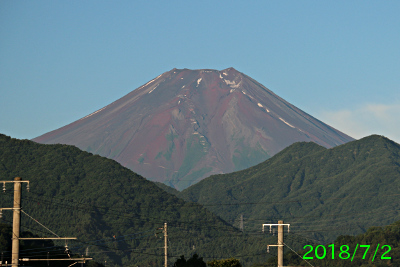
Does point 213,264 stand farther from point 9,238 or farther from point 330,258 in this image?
point 330,258

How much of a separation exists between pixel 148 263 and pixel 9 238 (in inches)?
2554

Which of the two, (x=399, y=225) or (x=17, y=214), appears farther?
(x=399, y=225)

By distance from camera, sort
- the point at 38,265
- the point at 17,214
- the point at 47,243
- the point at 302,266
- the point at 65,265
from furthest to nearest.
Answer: the point at 302,266
the point at 47,243
the point at 65,265
the point at 38,265
the point at 17,214

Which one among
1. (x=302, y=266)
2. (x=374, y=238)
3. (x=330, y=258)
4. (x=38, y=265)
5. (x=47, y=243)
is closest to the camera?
(x=38, y=265)

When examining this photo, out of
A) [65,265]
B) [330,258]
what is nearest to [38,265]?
[65,265]

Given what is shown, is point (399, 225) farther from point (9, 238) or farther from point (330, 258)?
point (9, 238)

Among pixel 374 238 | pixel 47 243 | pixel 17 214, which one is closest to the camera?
pixel 17 214

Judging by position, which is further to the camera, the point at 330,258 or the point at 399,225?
the point at 399,225

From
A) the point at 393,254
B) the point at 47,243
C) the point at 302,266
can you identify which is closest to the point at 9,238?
the point at 47,243

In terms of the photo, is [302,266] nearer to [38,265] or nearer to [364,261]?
[364,261]

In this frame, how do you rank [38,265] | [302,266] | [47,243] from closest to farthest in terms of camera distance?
[38,265]
[47,243]
[302,266]

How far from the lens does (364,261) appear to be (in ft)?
507

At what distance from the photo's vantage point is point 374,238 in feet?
573

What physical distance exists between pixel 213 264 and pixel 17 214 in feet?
184
